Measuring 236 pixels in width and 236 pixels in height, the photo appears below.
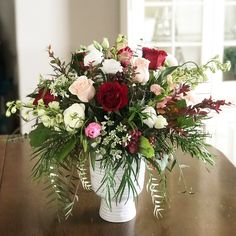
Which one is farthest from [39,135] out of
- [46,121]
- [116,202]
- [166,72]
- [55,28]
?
[55,28]

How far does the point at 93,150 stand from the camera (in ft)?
4.07

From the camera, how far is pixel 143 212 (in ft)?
4.78

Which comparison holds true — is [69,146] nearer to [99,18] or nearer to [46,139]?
[46,139]

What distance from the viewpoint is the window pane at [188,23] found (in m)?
2.94

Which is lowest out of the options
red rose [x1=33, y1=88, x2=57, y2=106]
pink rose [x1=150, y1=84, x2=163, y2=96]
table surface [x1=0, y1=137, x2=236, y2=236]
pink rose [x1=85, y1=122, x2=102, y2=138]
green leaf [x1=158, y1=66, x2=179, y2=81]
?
table surface [x1=0, y1=137, x2=236, y2=236]

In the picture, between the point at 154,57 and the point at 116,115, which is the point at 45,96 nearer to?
the point at 116,115

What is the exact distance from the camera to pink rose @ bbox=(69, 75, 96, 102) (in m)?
1.23

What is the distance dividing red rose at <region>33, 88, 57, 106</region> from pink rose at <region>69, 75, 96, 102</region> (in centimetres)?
7

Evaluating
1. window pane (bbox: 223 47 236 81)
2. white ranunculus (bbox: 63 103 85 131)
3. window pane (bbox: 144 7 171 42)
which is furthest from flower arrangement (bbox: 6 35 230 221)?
window pane (bbox: 223 47 236 81)

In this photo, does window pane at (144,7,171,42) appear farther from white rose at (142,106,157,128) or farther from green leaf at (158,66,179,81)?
white rose at (142,106,157,128)

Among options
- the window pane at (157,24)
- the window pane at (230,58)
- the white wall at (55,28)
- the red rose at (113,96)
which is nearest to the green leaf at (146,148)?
the red rose at (113,96)

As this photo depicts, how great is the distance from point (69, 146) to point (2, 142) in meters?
1.09

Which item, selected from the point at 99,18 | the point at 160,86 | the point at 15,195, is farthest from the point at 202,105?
the point at 99,18

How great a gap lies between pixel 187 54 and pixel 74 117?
77.5 inches
